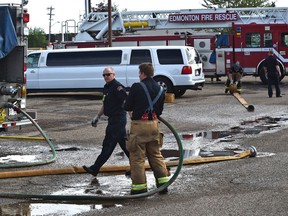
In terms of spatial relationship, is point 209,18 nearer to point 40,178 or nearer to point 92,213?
point 40,178

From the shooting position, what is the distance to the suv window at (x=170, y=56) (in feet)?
78.6

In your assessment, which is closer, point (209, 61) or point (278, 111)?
point (278, 111)

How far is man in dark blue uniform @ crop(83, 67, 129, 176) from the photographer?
31.6 ft

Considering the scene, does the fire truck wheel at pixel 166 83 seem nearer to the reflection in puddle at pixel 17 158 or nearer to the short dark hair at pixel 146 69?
the reflection in puddle at pixel 17 158

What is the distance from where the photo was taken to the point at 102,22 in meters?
35.5

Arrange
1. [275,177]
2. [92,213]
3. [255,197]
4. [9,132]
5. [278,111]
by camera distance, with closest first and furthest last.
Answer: [92,213]
[255,197]
[275,177]
[9,132]
[278,111]

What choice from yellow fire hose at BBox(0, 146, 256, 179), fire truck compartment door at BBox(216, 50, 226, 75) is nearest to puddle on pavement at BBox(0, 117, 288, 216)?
yellow fire hose at BBox(0, 146, 256, 179)

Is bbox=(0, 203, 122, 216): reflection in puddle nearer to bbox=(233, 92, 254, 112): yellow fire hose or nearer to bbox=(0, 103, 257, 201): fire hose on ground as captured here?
bbox=(0, 103, 257, 201): fire hose on ground

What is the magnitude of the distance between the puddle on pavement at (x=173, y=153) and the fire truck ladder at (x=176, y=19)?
15.9 m

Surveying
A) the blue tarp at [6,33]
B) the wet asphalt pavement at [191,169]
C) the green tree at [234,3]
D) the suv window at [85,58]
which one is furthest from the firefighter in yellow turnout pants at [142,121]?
the green tree at [234,3]

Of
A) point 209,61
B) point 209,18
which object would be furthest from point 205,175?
point 209,18

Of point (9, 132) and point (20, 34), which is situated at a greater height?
point (20, 34)

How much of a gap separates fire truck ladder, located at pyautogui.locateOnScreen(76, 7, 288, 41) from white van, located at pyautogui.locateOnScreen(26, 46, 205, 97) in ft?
29.5

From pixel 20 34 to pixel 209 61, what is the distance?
776 inches
